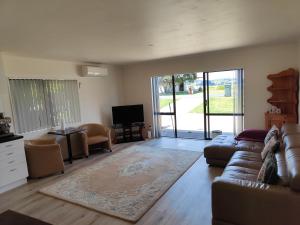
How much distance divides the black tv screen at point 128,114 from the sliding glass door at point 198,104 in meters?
0.55

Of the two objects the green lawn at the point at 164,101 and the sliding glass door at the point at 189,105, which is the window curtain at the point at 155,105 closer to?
the green lawn at the point at 164,101

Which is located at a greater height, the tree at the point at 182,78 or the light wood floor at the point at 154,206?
the tree at the point at 182,78

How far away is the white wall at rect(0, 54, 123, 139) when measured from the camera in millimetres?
4176

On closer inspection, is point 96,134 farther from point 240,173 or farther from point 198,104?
point 240,173

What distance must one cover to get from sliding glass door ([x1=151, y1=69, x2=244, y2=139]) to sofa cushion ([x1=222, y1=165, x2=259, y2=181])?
3.04 metres

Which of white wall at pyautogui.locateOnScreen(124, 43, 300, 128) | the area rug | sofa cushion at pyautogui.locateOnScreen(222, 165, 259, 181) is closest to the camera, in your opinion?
sofa cushion at pyautogui.locateOnScreen(222, 165, 259, 181)

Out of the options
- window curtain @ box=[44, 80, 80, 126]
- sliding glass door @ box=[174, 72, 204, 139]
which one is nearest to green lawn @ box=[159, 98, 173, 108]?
sliding glass door @ box=[174, 72, 204, 139]

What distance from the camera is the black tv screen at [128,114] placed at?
21.1 feet

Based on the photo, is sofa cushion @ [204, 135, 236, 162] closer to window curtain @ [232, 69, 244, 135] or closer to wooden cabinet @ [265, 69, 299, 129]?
wooden cabinet @ [265, 69, 299, 129]

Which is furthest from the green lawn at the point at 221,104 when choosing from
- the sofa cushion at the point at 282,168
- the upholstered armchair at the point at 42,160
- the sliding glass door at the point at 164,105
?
the upholstered armchair at the point at 42,160

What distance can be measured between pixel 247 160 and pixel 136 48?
2.85 metres

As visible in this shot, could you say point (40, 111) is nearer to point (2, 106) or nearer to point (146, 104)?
point (2, 106)

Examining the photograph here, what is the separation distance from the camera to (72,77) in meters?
5.46

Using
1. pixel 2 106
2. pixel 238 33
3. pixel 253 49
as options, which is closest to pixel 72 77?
pixel 2 106
